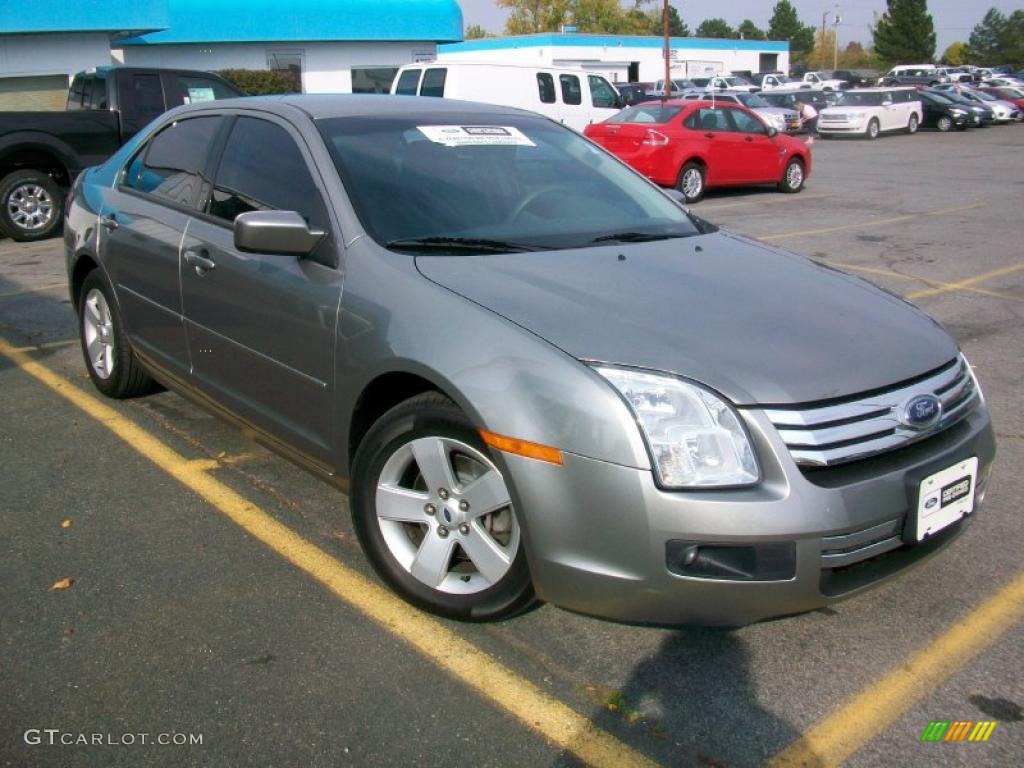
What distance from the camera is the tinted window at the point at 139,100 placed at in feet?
38.1

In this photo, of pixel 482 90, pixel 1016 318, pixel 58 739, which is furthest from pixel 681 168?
pixel 58 739

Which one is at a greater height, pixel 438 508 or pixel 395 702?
pixel 438 508

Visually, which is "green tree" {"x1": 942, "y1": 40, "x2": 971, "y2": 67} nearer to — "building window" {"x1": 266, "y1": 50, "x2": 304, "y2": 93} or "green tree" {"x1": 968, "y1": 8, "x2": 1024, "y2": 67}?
"green tree" {"x1": 968, "y1": 8, "x2": 1024, "y2": 67}

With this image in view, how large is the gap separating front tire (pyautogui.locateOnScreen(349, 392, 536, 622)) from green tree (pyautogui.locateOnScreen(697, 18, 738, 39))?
126404mm

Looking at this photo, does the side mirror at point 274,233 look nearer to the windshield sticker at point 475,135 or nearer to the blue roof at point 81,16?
the windshield sticker at point 475,135

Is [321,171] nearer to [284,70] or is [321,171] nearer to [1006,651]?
[1006,651]

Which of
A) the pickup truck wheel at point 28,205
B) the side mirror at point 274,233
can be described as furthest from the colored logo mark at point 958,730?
the pickup truck wheel at point 28,205

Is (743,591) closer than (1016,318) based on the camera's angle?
Yes

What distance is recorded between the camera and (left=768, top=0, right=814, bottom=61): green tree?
11075 centimetres

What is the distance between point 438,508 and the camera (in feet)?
10.1

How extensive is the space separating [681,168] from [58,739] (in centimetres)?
1352

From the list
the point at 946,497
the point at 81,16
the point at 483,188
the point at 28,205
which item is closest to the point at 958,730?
the point at 946,497

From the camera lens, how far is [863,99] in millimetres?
32062

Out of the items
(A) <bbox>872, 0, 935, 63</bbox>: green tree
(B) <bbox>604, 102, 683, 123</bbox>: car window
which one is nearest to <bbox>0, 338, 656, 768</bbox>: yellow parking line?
(B) <bbox>604, 102, 683, 123</bbox>: car window
